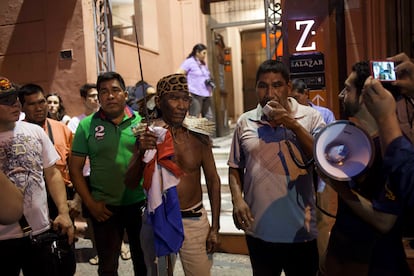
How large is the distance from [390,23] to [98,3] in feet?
14.0

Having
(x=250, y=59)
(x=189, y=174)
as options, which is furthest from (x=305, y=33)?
(x=250, y=59)

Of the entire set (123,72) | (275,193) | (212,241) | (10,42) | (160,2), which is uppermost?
(160,2)

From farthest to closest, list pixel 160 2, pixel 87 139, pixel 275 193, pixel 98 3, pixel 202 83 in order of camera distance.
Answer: pixel 160 2 → pixel 202 83 → pixel 98 3 → pixel 87 139 → pixel 275 193

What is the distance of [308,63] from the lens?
182 inches

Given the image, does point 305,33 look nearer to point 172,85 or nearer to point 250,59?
point 172,85

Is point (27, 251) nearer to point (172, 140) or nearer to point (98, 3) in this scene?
point (172, 140)

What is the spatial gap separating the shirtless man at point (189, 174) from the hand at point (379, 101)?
1364 millimetres

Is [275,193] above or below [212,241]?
above

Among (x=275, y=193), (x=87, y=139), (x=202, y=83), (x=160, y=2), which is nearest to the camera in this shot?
(x=275, y=193)

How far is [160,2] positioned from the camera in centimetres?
905

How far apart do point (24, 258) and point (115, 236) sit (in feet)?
Result: 2.27

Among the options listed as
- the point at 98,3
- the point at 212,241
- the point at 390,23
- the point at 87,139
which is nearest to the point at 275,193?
the point at 212,241

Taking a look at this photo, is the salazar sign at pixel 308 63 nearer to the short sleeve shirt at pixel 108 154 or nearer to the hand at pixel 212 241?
the short sleeve shirt at pixel 108 154

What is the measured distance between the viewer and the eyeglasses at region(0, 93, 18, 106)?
7.87 ft
